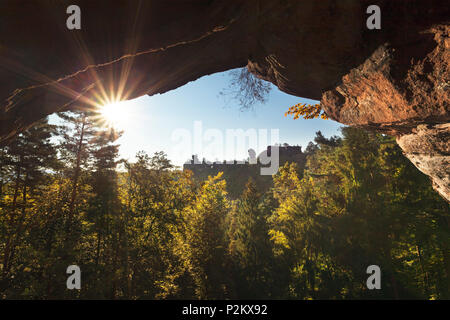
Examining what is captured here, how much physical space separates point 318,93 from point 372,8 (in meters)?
2.11

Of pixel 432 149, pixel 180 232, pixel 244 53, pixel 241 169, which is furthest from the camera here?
pixel 241 169

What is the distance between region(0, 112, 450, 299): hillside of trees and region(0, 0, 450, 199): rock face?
371 inches

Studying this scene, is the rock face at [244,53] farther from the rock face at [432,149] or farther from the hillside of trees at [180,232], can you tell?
the hillside of trees at [180,232]

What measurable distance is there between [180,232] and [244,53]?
614 inches

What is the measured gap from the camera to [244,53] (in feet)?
16.3

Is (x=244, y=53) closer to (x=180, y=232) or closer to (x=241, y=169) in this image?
(x=180, y=232)

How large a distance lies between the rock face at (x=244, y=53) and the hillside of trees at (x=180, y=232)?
30.9ft

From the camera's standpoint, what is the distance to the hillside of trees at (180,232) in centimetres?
1059

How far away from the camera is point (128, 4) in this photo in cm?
301

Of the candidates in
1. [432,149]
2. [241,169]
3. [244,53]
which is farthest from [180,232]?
[241,169]

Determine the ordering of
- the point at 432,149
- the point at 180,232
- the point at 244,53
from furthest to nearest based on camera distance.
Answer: the point at 180,232
the point at 244,53
the point at 432,149

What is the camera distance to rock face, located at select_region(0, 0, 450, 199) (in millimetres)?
2842
